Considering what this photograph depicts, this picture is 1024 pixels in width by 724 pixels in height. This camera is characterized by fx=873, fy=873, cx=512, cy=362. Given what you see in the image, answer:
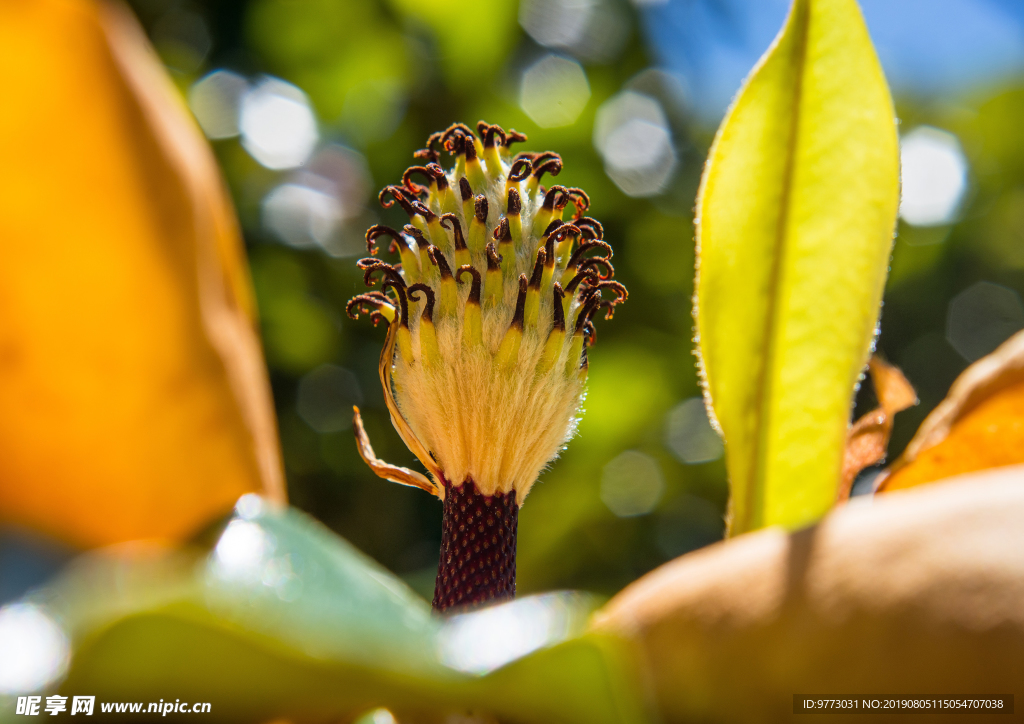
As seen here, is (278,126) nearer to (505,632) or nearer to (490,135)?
(490,135)

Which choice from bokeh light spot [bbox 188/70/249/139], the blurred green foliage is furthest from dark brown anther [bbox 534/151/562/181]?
bokeh light spot [bbox 188/70/249/139]

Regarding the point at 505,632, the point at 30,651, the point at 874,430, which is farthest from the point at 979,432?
the point at 30,651

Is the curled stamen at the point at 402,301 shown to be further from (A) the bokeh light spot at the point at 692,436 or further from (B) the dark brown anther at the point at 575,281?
(A) the bokeh light spot at the point at 692,436

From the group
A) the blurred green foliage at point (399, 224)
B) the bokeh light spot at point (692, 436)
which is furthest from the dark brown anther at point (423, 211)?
the bokeh light spot at point (692, 436)

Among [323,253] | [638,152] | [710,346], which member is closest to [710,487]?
[638,152]

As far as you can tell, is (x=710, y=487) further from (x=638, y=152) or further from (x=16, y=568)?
(x=16, y=568)

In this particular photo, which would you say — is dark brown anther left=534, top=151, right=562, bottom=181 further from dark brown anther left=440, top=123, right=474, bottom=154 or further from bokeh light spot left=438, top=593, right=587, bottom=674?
bokeh light spot left=438, top=593, right=587, bottom=674
